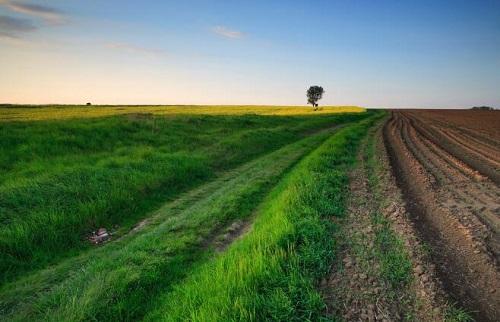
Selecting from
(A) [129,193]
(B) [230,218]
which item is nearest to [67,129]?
(A) [129,193]

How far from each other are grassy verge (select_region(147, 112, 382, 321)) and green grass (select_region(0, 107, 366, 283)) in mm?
4437

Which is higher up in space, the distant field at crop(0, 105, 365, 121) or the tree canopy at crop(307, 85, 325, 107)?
the tree canopy at crop(307, 85, 325, 107)

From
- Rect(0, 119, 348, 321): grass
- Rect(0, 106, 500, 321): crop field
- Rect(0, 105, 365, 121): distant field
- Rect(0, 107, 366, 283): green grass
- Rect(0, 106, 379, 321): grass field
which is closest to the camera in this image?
Rect(0, 106, 500, 321): crop field

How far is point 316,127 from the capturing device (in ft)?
124

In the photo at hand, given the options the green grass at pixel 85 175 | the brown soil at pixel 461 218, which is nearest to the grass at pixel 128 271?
the green grass at pixel 85 175

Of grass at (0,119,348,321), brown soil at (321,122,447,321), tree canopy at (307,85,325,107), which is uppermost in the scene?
tree canopy at (307,85,325,107)

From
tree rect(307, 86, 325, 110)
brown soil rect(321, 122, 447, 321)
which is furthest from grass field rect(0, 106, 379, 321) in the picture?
tree rect(307, 86, 325, 110)

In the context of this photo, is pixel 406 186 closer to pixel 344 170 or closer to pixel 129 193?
pixel 344 170

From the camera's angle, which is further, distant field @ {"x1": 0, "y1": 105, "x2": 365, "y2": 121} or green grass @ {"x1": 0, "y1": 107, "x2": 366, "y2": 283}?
distant field @ {"x1": 0, "y1": 105, "x2": 365, "y2": 121}

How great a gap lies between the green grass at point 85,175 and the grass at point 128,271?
96 cm

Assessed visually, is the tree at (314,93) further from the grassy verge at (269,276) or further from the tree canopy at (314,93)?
the grassy verge at (269,276)

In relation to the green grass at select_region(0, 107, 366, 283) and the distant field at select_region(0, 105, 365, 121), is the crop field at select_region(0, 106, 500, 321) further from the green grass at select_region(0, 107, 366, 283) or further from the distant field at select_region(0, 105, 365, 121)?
the distant field at select_region(0, 105, 365, 121)

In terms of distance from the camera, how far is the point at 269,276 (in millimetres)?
5082

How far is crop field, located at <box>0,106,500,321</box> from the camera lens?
480cm
